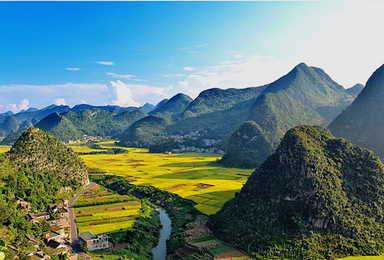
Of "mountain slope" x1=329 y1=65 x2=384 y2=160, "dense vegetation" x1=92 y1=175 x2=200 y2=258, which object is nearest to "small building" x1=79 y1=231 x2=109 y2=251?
"dense vegetation" x1=92 y1=175 x2=200 y2=258

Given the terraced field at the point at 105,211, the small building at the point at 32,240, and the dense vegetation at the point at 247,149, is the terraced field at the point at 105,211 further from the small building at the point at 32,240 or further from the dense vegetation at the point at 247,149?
the dense vegetation at the point at 247,149

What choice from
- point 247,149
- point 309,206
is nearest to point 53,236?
point 309,206

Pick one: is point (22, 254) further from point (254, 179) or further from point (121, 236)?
point (254, 179)

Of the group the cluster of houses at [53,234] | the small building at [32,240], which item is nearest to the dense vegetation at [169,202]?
the cluster of houses at [53,234]

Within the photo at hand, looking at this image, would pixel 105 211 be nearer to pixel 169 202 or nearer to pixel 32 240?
pixel 169 202

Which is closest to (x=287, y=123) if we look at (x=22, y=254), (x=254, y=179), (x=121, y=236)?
(x=254, y=179)

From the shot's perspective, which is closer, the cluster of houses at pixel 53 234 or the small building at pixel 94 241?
the cluster of houses at pixel 53 234
